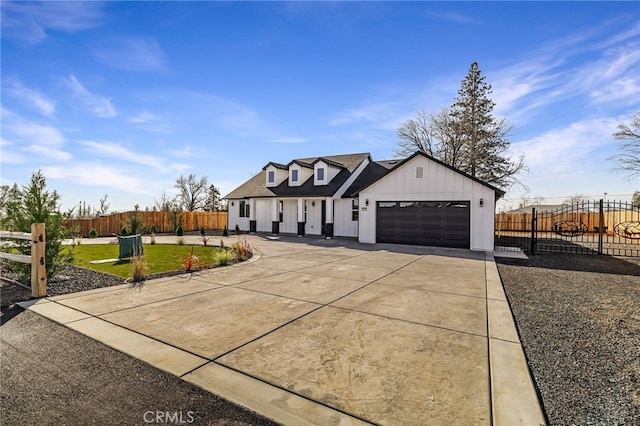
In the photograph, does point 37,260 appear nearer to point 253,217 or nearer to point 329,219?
point 329,219

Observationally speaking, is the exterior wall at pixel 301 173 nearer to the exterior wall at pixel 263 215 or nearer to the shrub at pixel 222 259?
the exterior wall at pixel 263 215

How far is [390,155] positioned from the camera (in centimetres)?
2917

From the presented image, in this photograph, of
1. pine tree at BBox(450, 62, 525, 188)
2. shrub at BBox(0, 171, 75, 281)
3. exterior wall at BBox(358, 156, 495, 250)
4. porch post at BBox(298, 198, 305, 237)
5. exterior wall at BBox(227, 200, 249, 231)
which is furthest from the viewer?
pine tree at BBox(450, 62, 525, 188)

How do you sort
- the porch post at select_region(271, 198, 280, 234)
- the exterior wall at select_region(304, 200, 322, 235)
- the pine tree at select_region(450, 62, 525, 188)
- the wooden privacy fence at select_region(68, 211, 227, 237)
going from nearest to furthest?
the wooden privacy fence at select_region(68, 211, 227, 237) → the exterior wall at select_region(304, 200, 322, 235) → the porch post at select_region(271, 198, 280, 234) → the pine tree at select_region(450, 62, 525, 188)

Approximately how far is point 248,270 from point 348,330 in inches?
199

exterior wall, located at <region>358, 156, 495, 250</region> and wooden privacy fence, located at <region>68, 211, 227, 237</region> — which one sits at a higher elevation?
exterior wall, located at <region>358, 156, 495, 250</region>

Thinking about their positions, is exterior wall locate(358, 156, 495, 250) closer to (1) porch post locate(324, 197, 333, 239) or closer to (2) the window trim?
(2) the window trim

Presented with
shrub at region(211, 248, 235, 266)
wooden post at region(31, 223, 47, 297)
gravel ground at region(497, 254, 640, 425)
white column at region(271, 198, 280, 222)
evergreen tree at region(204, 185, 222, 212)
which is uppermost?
evergreen tree at region(204, 185, 222, 212)

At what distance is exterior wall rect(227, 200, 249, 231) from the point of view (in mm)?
24312

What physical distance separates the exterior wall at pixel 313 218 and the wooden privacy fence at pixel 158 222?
10.9m


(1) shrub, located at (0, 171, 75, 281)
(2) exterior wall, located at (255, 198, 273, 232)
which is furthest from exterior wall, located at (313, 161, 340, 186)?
(1) shrub, located at (0, 171, 75, 281)

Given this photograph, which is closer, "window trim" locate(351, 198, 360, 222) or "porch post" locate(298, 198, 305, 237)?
"window trim" locate(351, 198, 360, 222)

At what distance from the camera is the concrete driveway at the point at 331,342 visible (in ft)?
8.33

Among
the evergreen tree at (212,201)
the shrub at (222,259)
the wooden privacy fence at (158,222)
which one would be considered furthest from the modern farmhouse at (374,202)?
the evergreen tree at (212,201)
